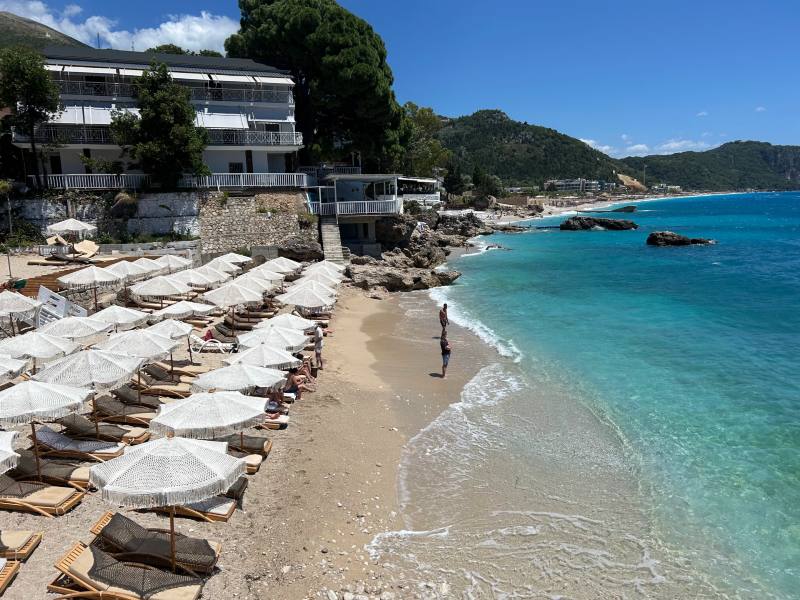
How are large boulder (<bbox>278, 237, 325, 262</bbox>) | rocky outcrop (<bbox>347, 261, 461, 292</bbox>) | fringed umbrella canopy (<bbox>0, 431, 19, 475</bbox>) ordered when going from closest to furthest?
fringed umbrella canopy (<bbox>0, 431, 19, 475</bbox>), rocky outcrop (<bbox>347, 261, 461, 292</bbox>), large boulder (<bbox>278, 237, 325, 262</bbox>)

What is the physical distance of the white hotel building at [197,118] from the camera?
33562 millimetres

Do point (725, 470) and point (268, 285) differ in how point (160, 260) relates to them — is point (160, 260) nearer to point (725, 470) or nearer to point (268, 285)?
point (268, 285)

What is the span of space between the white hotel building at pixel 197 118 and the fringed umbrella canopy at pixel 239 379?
25.3 m

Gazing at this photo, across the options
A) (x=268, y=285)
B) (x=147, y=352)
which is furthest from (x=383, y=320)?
(x=147, y=352)

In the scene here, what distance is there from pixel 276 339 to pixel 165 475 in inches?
290

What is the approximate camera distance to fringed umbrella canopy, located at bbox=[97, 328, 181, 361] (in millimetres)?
12438

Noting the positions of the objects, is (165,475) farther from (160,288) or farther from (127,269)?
(127,269)

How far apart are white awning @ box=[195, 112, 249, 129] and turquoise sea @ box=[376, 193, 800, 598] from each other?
66.0ft

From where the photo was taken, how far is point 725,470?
11242 millimetres

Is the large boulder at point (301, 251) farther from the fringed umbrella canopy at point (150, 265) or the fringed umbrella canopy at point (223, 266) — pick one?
the fringed umbrella canopy at point (150, 265)

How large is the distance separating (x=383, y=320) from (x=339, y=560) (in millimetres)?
15761

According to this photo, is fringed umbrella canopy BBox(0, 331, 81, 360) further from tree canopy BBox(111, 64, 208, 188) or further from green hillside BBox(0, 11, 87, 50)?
green hillside BBox(0, 11, 87, 50)

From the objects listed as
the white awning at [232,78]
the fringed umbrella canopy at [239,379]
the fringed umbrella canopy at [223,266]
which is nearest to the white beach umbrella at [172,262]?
the fringed umbrella canopy at [223,266]

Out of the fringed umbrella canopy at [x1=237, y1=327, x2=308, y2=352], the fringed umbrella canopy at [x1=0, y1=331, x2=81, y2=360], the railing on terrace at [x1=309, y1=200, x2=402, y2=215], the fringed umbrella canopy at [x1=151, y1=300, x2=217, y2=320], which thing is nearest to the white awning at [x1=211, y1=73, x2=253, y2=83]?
the railing on terrace at [x1=309, y1=200, x2=402, y2=215]
